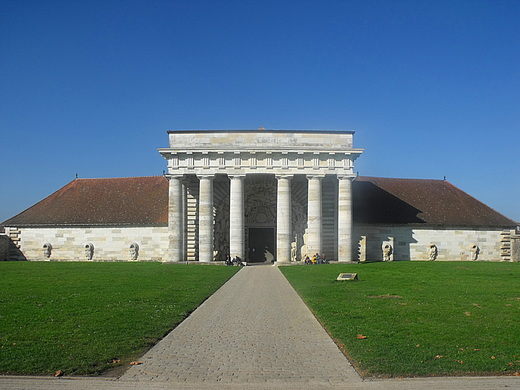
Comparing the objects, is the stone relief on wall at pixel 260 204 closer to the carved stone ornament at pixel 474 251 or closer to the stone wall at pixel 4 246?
the carved stone ornament at pixel 474 251

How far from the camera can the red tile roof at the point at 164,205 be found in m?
44.8

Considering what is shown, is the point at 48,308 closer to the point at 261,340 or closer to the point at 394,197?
the point at 261,340

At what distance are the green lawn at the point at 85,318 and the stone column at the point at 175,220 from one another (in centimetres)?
1482

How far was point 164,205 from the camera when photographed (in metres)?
45.8

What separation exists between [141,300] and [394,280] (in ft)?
42.1

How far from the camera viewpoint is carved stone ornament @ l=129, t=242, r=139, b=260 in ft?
144

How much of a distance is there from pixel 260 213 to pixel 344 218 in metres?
8.95

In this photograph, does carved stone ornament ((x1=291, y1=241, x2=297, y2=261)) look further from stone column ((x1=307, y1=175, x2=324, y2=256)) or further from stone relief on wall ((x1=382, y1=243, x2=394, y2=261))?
stone relief on wall ((x1=382, y1=243, x2=394, y2=261))

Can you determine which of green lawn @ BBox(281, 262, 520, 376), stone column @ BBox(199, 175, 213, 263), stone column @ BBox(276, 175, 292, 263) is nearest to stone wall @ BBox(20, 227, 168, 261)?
stone column @ BBox(199, 175, 213, 263)

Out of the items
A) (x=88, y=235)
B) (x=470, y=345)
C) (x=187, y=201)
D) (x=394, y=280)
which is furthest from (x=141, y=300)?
(x=88, y=235)

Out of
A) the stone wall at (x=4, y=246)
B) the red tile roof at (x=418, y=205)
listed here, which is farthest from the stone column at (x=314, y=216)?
the stone wall at (x=4, y=246)

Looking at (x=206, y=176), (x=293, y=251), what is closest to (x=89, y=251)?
(x=206, y=176)

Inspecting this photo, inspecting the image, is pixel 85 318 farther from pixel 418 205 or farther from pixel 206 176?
pixel 418 205

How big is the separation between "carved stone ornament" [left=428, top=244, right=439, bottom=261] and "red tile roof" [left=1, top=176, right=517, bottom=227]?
6.80ft
